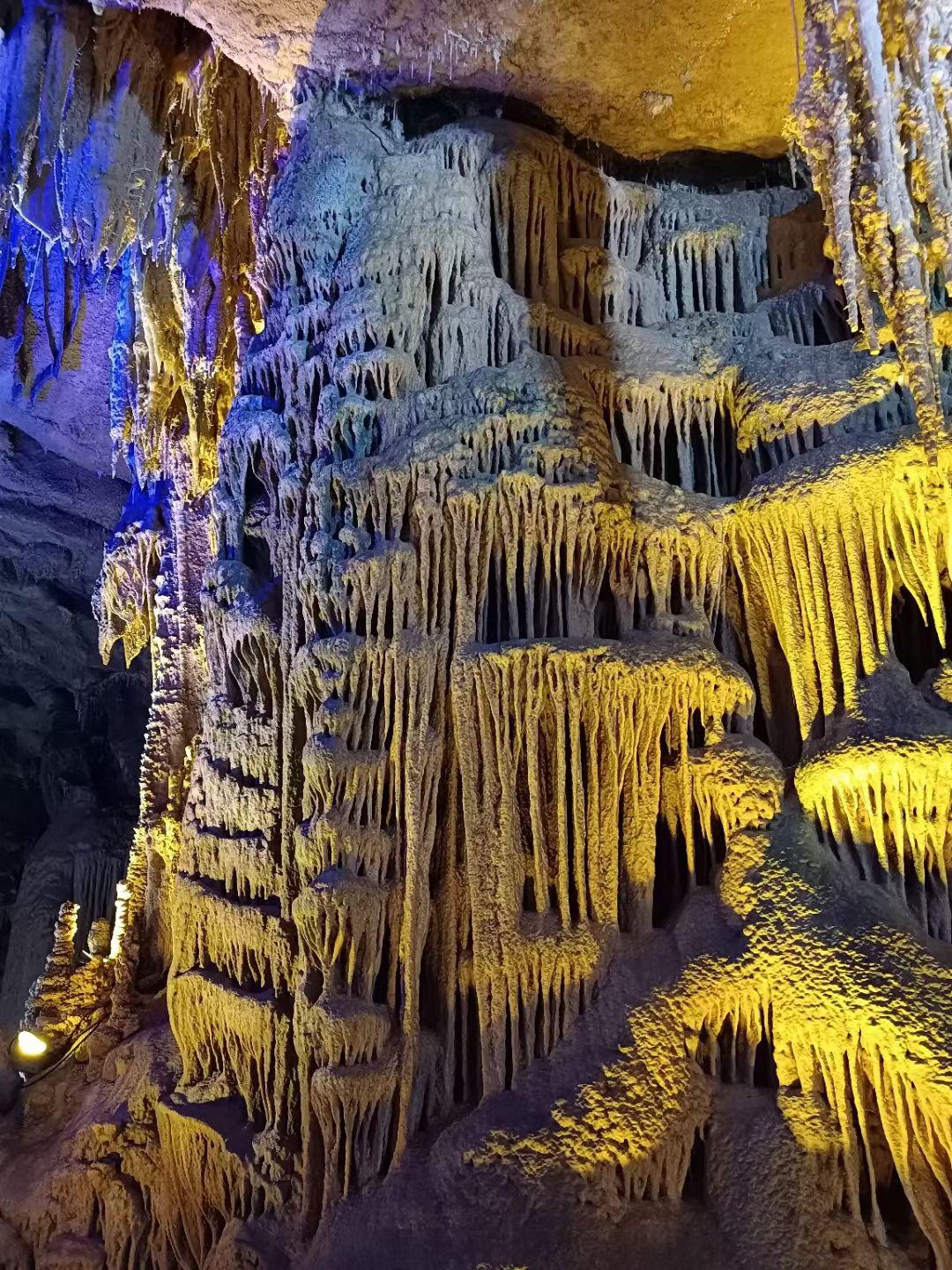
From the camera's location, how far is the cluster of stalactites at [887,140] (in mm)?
4590

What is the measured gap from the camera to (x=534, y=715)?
19.2 feet

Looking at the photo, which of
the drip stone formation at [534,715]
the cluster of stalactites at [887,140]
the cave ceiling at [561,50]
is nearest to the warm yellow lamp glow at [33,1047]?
the drip stone formation at [534,715]

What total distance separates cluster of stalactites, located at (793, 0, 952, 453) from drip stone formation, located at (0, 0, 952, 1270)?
0.02m

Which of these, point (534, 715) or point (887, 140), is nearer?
point (887, 140)

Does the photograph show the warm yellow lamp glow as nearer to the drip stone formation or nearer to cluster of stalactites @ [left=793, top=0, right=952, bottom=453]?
the drip stone formation

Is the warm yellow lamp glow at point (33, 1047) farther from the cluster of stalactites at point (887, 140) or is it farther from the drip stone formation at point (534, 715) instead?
the cluster of stalactites at point (887, 140)

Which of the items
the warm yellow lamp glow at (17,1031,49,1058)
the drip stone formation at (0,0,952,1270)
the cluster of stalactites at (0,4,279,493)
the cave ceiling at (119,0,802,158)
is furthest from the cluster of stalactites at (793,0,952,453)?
the warm yellow lamp glow at (17,1031,49,1058)

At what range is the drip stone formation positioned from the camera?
16.3 feet

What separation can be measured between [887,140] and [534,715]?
3.31 m

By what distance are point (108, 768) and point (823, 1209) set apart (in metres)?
11.3

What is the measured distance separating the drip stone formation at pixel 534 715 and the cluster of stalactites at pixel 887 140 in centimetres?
2

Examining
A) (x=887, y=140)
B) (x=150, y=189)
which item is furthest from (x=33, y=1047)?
(x=887, y=140)

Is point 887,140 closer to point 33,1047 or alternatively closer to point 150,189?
point 150,189

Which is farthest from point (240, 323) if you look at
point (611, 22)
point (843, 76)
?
point (843, 76)
